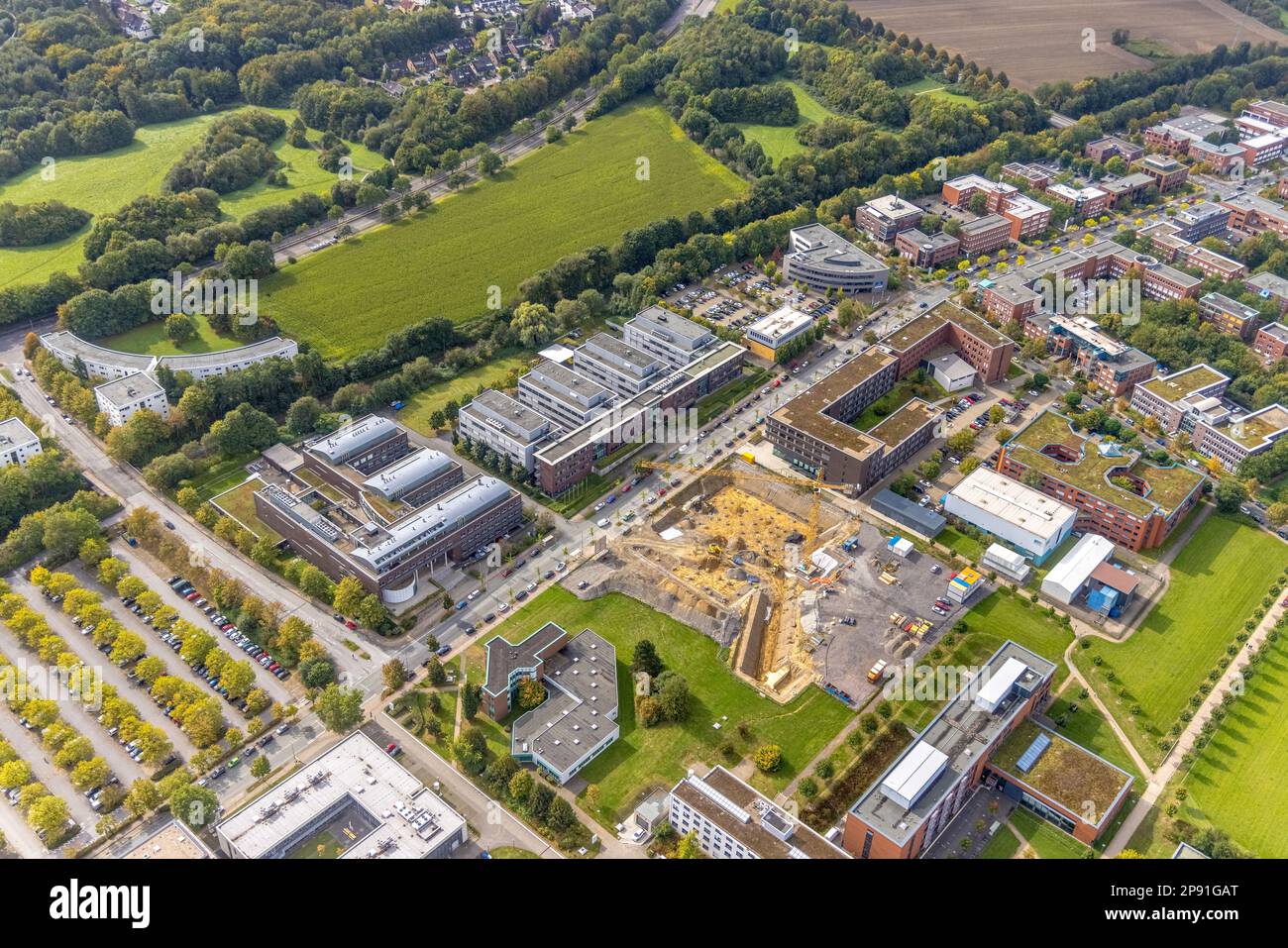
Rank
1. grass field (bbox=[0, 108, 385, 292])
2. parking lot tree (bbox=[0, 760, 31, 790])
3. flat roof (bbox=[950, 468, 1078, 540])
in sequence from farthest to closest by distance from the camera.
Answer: grass field (bbox=[0, 108, 385, 292])
flat roof (bbox=[950, 468, 1078, 540])
parking lot tree (bbox=[0, 760, 31, 790])

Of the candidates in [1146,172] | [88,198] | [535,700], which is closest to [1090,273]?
[1146,172]

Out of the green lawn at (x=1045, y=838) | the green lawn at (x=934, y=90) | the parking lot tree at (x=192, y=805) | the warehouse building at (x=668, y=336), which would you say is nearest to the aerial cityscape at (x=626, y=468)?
the parking lot tree at (x=192, y=805)

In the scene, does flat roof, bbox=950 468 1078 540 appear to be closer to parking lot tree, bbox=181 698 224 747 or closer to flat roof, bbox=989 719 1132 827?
flat roof, bbox=989 719 1132 827

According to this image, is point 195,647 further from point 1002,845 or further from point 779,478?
point 1002,845

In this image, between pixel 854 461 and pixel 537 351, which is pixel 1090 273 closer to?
pixel 854 461

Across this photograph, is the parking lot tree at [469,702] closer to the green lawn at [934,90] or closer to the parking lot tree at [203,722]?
the parking lot tree at [203,722]

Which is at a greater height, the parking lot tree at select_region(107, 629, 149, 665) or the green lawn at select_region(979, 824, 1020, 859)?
the parking lot tree at select_region(107, 629, 149, 665)

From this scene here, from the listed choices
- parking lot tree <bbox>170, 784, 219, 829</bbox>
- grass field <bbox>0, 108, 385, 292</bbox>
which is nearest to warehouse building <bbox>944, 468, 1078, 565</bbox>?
parking lot tree <bbox>170, 784, 219, 829</bbox>
